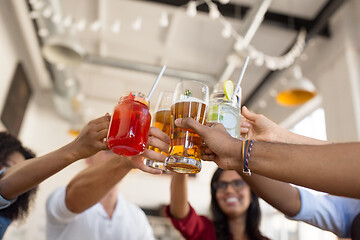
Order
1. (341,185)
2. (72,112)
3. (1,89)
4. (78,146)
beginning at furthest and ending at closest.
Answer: (72,112)
(1,89)
(78,146)
(341,185)

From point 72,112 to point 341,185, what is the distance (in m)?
7.25

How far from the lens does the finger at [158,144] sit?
1218mm

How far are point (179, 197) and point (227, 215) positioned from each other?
1.53ft

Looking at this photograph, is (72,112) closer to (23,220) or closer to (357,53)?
(357,53)

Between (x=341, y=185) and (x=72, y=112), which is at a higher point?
(x=72, y=112)

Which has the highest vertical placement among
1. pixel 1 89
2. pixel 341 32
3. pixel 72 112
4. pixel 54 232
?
pixel 341 32

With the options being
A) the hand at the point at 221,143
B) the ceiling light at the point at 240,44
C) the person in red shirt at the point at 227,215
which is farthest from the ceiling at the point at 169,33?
the hand at the point at 221,143

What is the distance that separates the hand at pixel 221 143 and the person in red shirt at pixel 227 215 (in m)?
0.91

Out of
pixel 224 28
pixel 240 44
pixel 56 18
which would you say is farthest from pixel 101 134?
pixel 224 28

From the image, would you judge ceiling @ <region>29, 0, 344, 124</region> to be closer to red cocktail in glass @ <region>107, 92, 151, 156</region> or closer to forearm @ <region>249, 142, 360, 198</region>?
red cocktail in glass @ <region>107, 92, 151, 156</region>

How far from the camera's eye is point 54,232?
1751 mm

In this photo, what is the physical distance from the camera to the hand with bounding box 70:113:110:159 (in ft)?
3.83

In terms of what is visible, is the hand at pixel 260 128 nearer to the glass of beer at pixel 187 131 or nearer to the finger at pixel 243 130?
the finger at pixel 243 130

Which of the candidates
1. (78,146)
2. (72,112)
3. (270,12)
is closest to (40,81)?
(72,112)
